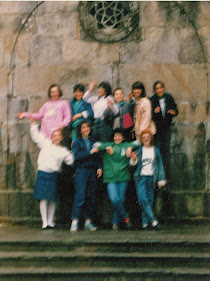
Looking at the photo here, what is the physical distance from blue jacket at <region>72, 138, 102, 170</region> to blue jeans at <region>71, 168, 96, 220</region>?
8 centimetres

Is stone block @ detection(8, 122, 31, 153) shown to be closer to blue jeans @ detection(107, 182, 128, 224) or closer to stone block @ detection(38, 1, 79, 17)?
blue jeans @ detection(107, 182, 128, 224)

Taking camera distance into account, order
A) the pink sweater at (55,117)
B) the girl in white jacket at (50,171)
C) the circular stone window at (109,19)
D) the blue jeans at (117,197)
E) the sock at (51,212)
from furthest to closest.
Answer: the circular stone window at (109,19)
the pink sweater at (55,117)
the sock at (51,212)
the girl in white jacket at (50,171)
the blue jeans at (117,197)

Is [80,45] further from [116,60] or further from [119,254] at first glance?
[119,254]

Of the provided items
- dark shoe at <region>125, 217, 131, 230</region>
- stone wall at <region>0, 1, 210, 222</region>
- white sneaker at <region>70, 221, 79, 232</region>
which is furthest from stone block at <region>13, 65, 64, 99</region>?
dark shoe at <region>125, 217, 131, 230</region>

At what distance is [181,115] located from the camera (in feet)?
26.6

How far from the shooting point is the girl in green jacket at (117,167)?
718 centimetres

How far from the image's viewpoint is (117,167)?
23.7 ft

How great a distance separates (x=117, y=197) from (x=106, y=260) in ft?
3.95

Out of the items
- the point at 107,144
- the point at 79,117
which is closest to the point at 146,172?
the point at 107,144

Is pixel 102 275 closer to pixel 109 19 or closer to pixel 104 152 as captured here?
pixel 104 152

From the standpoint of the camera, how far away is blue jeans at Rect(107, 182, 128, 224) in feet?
23.2

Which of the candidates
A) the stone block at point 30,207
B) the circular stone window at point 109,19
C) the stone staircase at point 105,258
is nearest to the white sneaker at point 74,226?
the stone staircase at point 105,258

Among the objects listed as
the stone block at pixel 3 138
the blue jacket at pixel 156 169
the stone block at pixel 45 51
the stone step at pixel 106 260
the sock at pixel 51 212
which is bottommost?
the stone step at pixel 106 260

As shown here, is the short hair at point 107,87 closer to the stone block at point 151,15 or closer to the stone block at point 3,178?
the stone block at point 151,15
